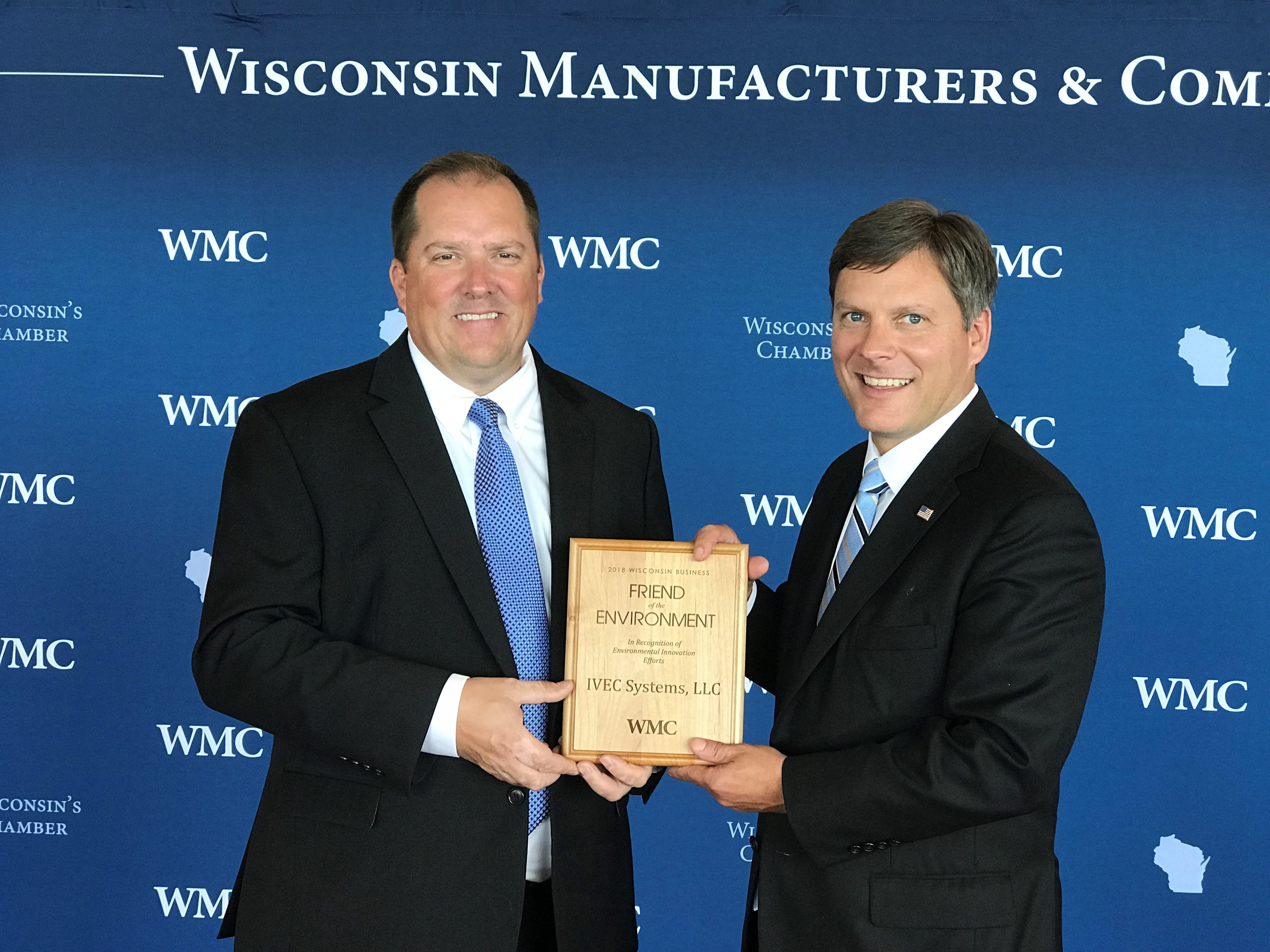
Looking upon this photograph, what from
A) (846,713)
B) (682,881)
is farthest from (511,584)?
(682,881)

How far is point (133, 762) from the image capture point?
3.93 m

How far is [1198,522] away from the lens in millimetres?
3756

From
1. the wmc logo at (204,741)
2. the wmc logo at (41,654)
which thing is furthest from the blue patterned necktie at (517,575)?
the wmc logo at (41,654)

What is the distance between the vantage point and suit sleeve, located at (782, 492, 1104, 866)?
6.30 ft

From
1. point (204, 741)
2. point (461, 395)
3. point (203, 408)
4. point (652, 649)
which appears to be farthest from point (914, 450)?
point (204, 741)

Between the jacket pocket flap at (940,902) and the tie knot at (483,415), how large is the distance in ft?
3.54

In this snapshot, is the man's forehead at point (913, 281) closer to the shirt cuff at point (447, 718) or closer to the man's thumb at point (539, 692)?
the man's thumb at point (539, 692)

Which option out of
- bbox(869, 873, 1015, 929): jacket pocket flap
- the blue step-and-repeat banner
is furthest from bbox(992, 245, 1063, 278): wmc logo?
bbox(869, 873, 1015, 929): jacket pocket flap

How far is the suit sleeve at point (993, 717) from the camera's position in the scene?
6.30 feet

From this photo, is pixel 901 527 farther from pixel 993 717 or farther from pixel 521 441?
pixel 521 441

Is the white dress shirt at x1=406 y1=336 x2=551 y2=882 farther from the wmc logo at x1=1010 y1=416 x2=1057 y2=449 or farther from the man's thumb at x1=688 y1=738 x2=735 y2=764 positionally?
the wmc logo at x1=1010 y1=416 x2=1057 y2=449

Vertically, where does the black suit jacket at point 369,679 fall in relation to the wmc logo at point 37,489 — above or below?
below

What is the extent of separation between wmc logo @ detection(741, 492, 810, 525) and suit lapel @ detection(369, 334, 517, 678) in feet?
5.90

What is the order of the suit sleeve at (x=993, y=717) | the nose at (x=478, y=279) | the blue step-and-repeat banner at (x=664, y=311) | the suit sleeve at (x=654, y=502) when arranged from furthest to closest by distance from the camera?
the blue step-and-repeat banner at (x=664, y=311) < the suit sleeve at (x=654, y=502) < the nose at (x=478, y=279) < the suit sleeve at (x=993, y=717)
